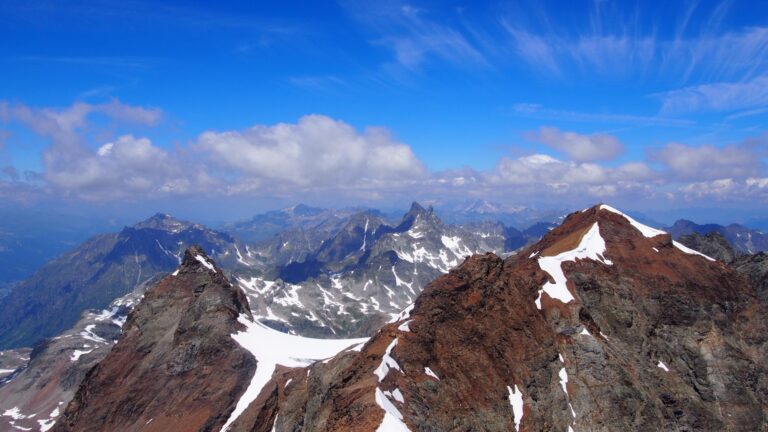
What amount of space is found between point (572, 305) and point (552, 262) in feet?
42.8

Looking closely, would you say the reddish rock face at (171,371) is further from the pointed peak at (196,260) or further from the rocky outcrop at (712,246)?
the rocky outcrop at (712,246)

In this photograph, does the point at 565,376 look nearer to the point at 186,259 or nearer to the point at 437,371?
the point at 437,371

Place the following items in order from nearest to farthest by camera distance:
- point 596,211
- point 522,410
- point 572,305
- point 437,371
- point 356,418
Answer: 1. point 356,418
2. point 437,371
3. point 522,410
4. point 572,305
5. point 596,211

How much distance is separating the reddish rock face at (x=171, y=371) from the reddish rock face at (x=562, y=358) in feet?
36.8

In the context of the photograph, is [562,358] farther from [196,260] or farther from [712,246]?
[712,246]

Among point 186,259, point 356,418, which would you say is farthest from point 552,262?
point 186,259

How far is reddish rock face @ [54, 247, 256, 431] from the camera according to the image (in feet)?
325

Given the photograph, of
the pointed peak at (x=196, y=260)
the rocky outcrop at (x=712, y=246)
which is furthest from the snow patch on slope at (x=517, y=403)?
the rocky outcrop at (x=712, y=246)

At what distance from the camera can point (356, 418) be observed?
169 feet

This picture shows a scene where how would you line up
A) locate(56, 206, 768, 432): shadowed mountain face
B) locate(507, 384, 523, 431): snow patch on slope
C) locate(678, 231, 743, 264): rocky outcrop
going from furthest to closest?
locate(678, 231, 743, 264): rocky outcrop, locate(507, 384, 523, 431): snow patch on slope, locate(56, 206, 768, 432): shadowed mountain face

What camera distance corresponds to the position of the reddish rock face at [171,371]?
9906 cm

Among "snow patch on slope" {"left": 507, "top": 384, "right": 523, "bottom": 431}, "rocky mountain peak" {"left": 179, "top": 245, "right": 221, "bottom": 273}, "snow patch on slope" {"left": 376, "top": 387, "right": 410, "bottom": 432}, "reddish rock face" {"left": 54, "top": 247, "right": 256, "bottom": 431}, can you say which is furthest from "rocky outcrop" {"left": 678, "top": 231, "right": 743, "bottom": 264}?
"snow patch on slope" {"left": 376, "top": 387, "right": 410, "bottom": 432}

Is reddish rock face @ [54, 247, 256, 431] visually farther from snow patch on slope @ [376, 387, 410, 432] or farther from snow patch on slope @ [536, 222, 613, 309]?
snow patch on slope @ [536, 222, 613, 309]

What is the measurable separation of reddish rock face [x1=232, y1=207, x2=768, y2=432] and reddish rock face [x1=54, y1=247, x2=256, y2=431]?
1122cm
